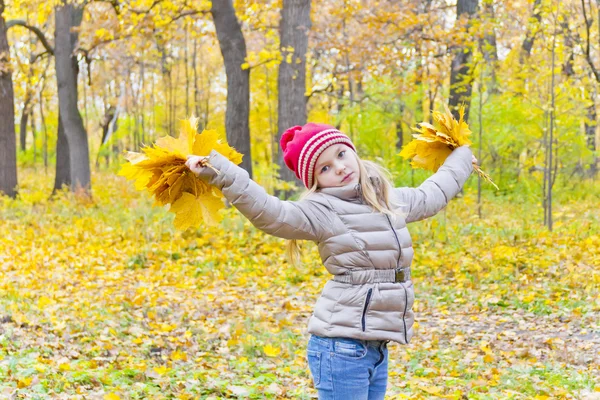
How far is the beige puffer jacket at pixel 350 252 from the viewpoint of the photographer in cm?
263

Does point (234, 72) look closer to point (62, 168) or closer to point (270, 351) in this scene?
point (62, 168)

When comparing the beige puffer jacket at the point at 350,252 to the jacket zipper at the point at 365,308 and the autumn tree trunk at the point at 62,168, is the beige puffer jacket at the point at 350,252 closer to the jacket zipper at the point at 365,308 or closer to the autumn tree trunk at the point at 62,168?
the jacket zipper at the point at 365,308

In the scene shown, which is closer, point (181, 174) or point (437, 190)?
point (181, 174)

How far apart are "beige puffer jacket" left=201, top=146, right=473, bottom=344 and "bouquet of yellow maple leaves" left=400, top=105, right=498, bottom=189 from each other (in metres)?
0.71

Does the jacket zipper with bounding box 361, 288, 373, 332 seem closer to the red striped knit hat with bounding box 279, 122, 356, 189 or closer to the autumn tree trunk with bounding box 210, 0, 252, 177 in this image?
the red striped knit hat with bounding box 279, 122, 356, 189

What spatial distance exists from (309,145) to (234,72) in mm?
9886

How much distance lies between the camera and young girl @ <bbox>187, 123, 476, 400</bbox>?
8.55ft

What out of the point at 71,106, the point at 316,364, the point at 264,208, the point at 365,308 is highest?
the point at 71,106

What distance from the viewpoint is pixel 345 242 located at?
8.89ft

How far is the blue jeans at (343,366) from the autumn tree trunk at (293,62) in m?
8.83

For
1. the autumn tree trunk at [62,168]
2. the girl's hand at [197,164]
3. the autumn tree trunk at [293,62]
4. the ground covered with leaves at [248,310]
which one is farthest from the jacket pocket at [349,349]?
the autumn tree trunk at [62,168]

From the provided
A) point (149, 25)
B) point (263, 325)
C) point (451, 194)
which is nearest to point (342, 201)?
point (451, 194)

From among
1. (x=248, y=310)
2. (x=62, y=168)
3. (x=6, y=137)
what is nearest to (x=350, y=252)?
(x=248, y=310)

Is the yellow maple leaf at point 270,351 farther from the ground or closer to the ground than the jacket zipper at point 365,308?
closer to the ground
